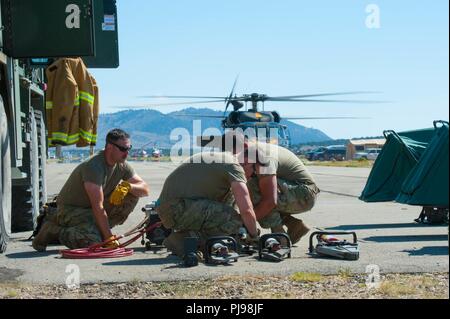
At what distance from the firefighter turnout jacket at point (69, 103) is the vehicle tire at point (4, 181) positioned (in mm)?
769

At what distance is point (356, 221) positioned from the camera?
455 inches

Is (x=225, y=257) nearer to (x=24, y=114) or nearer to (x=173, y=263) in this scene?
(x=173, y=263)

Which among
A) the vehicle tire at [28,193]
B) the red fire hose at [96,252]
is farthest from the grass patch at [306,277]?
the vehicle tire at [28,193]

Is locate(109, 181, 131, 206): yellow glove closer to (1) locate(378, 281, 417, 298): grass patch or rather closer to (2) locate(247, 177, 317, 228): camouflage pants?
(2) locate(247, 177, 317, 228): camouflage pants

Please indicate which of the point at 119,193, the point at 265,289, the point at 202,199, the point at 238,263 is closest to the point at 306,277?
the point at 265,289

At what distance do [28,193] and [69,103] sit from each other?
1.77m

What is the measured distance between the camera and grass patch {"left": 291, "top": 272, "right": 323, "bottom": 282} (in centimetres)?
606

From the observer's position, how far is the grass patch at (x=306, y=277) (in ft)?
19.9

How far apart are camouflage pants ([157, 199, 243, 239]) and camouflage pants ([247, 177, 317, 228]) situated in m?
0.72

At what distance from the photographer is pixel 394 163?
11.2 meters

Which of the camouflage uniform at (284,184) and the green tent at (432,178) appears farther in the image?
the green tent at (432,178)

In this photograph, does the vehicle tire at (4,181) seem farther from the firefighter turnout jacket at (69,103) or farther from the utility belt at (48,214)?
the firefighter turnout jacket at (69,103)

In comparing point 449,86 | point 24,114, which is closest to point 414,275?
point 449,86

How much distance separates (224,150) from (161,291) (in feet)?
8.02
